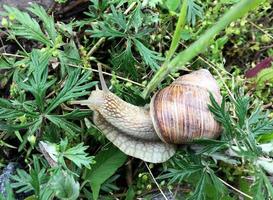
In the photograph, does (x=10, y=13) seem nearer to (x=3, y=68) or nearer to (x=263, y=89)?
(x=3, y=68)

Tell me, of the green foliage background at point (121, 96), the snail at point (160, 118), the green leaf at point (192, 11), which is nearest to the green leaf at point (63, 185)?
the green foliage background at point (121, 96)

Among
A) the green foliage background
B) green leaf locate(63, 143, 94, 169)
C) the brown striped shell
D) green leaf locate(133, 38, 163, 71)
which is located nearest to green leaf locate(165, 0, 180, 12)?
the green foliage background

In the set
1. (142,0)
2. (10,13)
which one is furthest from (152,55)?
(10,13)

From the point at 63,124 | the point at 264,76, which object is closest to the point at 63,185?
the point at 63,124

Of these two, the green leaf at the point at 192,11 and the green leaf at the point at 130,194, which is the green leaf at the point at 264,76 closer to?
the green leaf at the point at 192,11

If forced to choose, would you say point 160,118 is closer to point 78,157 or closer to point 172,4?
point 78,157
